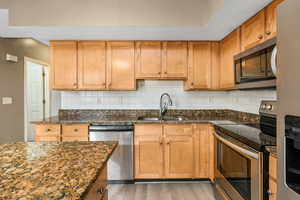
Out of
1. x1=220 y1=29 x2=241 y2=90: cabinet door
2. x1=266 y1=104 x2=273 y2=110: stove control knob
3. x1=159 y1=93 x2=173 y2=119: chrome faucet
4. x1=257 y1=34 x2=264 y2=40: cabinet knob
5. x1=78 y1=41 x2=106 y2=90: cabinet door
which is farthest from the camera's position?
x1=159 y1=93 x2=173 y2=119: chrome faucet

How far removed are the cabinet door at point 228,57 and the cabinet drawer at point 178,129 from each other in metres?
0.78

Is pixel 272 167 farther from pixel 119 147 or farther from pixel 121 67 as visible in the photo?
pixel 121 67

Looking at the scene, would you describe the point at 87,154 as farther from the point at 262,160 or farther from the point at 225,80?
the point at 225,80

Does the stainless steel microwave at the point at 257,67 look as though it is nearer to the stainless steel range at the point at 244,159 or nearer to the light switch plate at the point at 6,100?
the stainless steel range at the point at 244,159

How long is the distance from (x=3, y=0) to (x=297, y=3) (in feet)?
9.46

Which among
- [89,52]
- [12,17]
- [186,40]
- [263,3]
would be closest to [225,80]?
[186,40]

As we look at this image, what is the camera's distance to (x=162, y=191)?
8.71ft

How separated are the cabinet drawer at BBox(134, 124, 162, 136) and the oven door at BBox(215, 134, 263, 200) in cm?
79

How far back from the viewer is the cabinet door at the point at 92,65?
10.3 ft

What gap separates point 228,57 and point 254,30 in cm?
72

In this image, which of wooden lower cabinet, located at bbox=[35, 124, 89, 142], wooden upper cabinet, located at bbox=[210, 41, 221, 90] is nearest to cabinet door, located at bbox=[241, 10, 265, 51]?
wooden upper cabinet, located at bbox=[210, 41, 221, 90]

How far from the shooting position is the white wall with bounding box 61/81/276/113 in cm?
341

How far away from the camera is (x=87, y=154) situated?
124cm

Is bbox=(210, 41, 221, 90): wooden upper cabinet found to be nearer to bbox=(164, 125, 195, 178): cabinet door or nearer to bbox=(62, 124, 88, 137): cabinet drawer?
bbox=(164, 125, 195, 178): cabinet door
